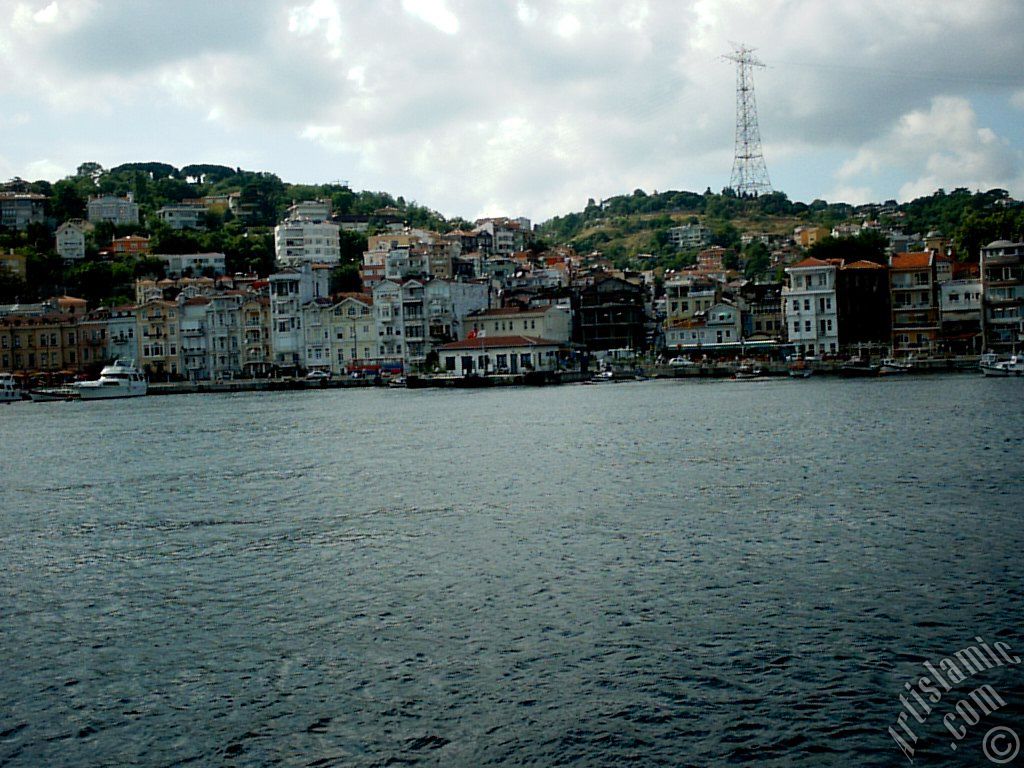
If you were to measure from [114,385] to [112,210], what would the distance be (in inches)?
2910

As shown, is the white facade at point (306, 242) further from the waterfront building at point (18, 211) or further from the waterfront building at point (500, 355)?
the waterfront building at point (500, 355)

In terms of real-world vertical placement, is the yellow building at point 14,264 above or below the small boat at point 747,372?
above

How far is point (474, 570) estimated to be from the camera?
16969 millimetres

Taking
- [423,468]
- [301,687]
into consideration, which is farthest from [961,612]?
[423,468]

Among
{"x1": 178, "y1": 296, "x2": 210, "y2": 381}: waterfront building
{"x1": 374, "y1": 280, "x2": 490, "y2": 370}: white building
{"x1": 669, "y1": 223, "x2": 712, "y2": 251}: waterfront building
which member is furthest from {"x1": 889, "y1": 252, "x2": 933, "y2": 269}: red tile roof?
{"x1": 669, "y1": 223, "x2": 712, "y2": 251}: waterfront building

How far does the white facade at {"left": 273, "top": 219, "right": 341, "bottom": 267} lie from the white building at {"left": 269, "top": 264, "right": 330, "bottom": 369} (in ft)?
87.7

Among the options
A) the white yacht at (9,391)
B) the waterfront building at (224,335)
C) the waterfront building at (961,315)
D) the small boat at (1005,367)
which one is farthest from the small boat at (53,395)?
the waterfront building at (961,315)

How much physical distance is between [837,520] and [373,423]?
3055 centimetres

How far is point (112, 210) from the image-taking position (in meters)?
148

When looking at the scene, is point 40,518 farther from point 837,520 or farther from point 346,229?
point 346,229

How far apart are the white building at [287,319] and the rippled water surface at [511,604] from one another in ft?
207

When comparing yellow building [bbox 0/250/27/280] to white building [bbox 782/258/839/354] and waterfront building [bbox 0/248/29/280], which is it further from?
white building [bbox 782/258/839/354]

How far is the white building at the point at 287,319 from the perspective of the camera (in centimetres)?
9406

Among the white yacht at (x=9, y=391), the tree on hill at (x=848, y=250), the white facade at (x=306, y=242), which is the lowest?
A: the white yacht at (x=9, y=391)
